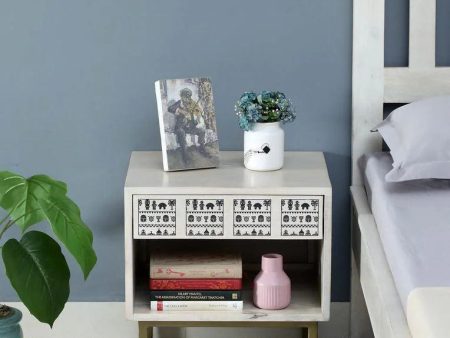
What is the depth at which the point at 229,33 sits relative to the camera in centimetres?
295

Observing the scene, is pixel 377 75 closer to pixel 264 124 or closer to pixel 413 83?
pixel 413 83

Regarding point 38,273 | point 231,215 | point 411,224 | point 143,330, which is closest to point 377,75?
point 231,215

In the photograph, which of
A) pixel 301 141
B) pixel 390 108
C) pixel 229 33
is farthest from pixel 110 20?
pixel 390 108

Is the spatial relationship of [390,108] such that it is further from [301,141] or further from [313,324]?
[313,324]

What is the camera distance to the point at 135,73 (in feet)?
9.78

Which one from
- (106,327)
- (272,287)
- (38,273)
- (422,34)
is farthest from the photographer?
(106,327)

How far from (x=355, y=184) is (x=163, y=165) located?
1.95ft

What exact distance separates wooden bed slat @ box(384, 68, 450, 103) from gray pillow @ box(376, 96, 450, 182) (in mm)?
180

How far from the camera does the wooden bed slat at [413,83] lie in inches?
114

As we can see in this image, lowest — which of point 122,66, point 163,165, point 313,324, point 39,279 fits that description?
point 313,324

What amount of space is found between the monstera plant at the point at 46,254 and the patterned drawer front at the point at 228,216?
16 centimetres

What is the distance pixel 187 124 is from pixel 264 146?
224mm

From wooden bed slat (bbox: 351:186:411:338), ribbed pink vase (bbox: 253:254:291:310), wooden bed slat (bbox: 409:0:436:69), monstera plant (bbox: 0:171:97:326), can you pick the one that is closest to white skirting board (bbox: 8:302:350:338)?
wooden bed slat (bbox: 351:186:411:338)

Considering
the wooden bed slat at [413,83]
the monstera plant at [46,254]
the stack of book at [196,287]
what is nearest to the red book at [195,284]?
the stack of book at [196,287]
